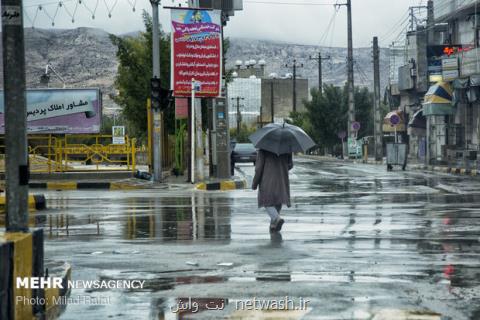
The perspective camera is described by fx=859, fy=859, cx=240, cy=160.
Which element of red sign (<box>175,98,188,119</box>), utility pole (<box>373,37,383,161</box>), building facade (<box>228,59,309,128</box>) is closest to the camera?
red sign (<box>175,98,188,119</box>)

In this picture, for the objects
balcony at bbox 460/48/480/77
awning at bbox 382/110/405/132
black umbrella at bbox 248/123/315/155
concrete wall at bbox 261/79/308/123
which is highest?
concrete wall at bbox 261/79/308/123

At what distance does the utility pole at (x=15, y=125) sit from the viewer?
7.81 metres

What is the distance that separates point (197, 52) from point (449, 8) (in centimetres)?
3306

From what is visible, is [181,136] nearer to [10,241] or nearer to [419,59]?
[10,241]

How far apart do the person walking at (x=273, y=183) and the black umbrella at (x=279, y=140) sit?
0.17 m

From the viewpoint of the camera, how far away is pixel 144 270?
9.84 m

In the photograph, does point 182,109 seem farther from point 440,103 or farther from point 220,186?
point 440,103

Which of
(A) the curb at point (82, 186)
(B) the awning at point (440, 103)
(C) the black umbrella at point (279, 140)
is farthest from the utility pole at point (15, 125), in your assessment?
(B) the awning at point (440, 103)

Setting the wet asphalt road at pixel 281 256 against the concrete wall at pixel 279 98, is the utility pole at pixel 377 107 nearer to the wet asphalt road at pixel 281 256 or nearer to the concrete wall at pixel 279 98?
the wet asphalt road at pixel 281 256

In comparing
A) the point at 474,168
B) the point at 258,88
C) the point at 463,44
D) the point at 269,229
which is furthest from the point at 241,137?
the point at 269,229

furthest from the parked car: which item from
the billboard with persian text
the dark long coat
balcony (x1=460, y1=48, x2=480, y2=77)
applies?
the dark long coat

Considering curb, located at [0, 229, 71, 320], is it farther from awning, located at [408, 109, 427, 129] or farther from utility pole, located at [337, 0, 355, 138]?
awning, located at [408, 109, 427, 129]

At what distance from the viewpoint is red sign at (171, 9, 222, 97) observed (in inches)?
1233

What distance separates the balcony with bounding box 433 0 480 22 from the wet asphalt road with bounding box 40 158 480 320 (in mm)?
35888
